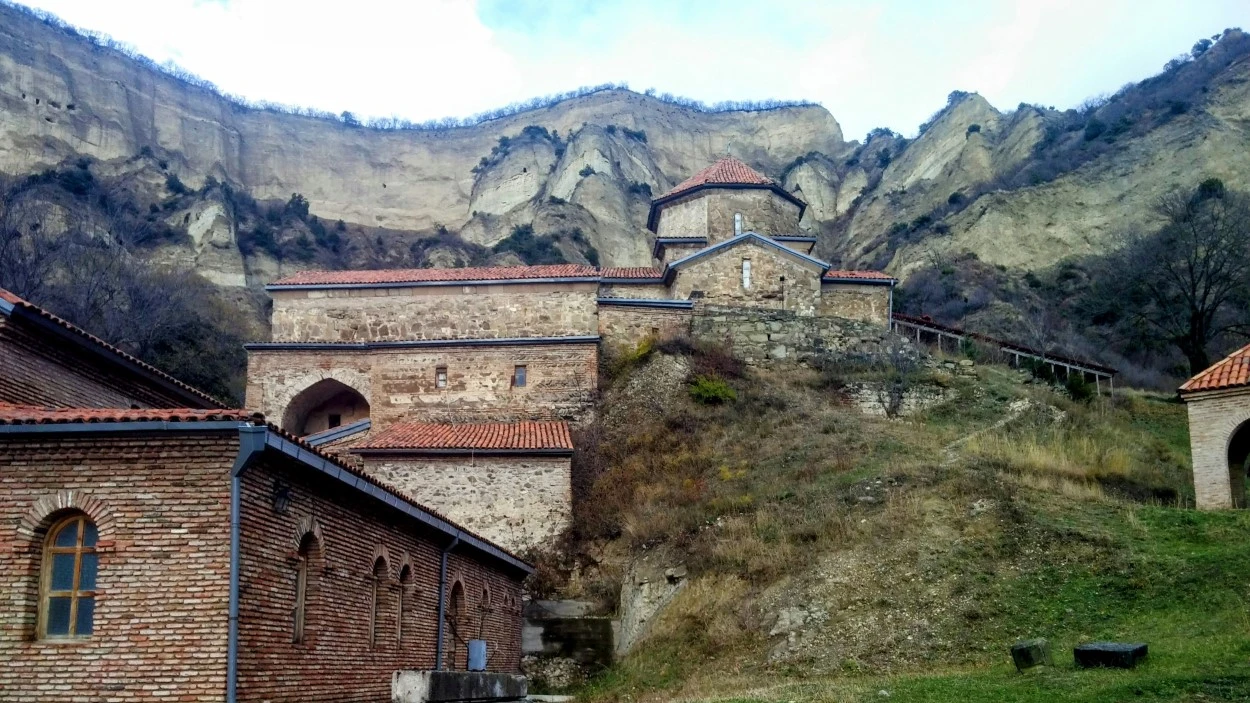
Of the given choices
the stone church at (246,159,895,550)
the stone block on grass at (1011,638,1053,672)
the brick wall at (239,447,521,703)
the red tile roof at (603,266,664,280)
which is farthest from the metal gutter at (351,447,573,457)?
the stone block on grass at (1011,638,1053,672)

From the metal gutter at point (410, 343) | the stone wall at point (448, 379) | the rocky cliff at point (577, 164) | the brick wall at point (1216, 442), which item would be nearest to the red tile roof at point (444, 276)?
the metal gutter at point (410, 343)

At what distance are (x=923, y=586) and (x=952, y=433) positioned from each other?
10108 mm

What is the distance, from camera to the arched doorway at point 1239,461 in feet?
61.7

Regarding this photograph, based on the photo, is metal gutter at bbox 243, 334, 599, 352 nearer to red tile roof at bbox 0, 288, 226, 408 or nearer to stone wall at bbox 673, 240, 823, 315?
stone wall at bbox 673, 240, 823, 315

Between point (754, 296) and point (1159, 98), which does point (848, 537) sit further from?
point (1159, 98)

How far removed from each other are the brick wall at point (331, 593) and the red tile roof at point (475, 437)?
6485mm

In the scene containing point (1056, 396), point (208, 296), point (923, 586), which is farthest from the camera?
point (208, 296)

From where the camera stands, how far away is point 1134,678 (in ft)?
36.4

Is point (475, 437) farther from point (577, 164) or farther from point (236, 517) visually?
point (577, 164)

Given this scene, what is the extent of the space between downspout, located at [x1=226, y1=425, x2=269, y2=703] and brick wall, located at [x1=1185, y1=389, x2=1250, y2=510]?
1684cm

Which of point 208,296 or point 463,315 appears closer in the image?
point 463,315

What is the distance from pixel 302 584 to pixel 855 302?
26.8 m

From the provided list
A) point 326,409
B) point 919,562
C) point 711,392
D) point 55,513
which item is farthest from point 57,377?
point 326,409

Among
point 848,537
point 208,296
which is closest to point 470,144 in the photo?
point 208,296
